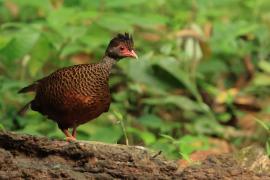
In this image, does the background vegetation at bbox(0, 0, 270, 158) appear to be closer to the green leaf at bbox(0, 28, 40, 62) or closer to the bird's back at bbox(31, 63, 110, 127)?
the green leaf at bbox(0, 28, 40, 62)

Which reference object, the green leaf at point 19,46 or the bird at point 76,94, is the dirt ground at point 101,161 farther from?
the green leaf at point 19,46

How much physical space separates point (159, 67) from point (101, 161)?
4067 mm

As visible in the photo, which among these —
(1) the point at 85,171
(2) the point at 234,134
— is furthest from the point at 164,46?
(1) the point at 85,171

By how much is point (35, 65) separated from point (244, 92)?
114 inches

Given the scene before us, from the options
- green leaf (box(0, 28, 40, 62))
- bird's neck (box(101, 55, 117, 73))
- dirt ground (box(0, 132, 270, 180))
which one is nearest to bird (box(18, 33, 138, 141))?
bird's neck (box(101, 55, 117, 73))

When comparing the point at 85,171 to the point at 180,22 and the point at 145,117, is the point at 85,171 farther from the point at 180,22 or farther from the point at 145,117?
the point at 180,22

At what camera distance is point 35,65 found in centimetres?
702

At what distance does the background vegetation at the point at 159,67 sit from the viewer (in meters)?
6.93

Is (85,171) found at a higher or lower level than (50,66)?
higher

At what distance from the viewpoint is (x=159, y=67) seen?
316 inches

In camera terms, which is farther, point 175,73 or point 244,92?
point 244,92

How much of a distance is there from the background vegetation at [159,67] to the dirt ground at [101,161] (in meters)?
1.74

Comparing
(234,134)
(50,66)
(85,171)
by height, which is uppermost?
(85,171)

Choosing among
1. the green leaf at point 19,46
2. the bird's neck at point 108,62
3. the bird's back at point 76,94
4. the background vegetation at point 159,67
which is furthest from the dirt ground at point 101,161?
the green leaf at point 19,46
